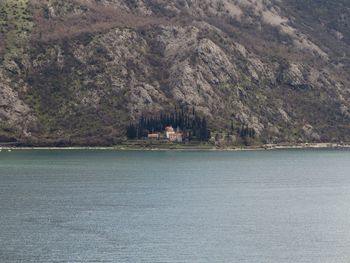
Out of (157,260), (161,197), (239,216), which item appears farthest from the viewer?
(161,197)

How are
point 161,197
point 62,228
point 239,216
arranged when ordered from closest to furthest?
point 62,228
point 239,216
point 161,197

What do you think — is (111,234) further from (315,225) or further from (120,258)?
(315,225)

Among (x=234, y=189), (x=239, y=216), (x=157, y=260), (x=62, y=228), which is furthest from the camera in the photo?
(x=234, y=189)

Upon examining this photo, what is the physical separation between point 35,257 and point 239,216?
45461 mm

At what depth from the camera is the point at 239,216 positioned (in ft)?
472

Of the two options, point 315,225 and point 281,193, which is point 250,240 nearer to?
point 315,225

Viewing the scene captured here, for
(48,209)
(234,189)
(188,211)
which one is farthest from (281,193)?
(48,209)

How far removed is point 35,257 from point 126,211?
42.3 meters

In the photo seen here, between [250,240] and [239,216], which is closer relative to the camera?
[250,240]

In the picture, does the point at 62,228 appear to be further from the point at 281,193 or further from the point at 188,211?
the point at 281,193

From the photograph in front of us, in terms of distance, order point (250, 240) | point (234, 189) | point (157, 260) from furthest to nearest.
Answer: point (234, 189) < point (250, 240) < point (157, 260)

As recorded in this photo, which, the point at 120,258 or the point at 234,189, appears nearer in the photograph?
the point at 120,258

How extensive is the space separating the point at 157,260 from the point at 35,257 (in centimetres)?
1537

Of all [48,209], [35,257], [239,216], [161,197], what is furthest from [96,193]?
[35,257]
